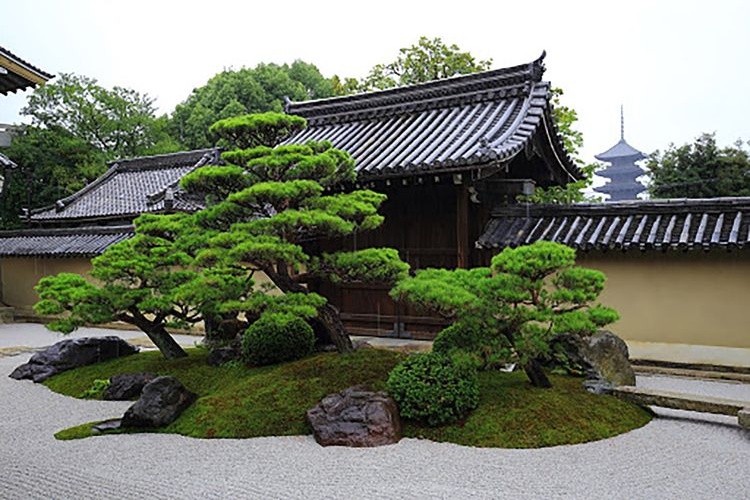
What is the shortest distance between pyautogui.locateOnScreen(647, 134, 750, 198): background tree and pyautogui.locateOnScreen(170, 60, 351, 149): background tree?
1737 centimetres

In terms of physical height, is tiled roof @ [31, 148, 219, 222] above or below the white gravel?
above

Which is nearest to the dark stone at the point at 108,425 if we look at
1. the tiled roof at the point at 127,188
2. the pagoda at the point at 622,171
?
the tiled roof at the point at 127,188

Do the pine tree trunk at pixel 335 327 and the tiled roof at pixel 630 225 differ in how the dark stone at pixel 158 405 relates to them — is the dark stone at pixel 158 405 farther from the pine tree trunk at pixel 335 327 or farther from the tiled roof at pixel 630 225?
the tiled roof at pixel 630 225

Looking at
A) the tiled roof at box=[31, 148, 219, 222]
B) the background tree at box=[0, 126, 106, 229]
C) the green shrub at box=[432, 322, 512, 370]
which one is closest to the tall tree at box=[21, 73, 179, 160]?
the background tree at box=[0, 126, 106, 229]

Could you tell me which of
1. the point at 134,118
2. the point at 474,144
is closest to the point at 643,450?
the point at 474,144

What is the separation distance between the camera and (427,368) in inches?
287

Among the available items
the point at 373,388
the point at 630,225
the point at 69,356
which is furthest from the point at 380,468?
the point at 69,356

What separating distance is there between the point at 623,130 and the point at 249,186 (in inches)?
1508

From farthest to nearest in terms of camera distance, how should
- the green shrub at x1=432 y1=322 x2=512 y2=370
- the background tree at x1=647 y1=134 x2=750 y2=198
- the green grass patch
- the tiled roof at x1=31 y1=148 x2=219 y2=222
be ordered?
the background tree at x1=647 y1=134 x2=750 y2=198, the tiled roof at x1=31 y1=148 x2=219 y2=222, the green shrub at x1=432 y1=322 x2=512 y2=370, the green grass patch

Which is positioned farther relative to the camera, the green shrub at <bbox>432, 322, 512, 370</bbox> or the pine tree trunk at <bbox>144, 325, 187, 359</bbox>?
the pine tree trunk at <bbox>144, 325, 187, 359</bbox>

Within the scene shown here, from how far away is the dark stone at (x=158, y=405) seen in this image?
7551 millimetres

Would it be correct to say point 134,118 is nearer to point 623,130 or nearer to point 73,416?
point 73,416

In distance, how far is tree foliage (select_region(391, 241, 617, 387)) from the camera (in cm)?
704

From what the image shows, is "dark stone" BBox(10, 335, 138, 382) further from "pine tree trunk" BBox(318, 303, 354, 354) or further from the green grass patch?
"pine tree trunk" BBox(318, 303, 354, 354)
